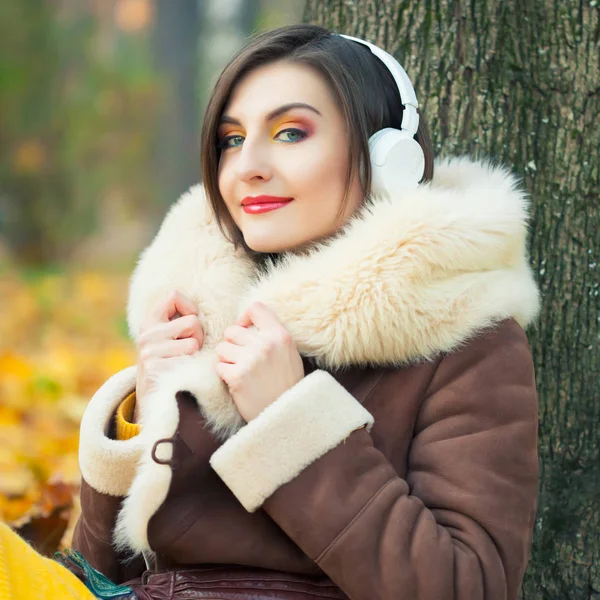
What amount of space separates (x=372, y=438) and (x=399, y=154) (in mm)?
613

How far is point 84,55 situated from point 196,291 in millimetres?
12206

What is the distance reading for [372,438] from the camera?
1.63 m

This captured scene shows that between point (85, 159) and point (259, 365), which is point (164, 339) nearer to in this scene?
point (259, 365)

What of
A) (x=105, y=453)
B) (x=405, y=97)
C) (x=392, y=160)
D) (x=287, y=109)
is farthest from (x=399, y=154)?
(x=105, y=453)

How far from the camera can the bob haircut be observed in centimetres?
176

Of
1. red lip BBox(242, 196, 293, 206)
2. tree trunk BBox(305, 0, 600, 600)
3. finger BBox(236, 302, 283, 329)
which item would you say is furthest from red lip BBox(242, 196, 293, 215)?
tree trunk BBox(305, 0, 600, 600)

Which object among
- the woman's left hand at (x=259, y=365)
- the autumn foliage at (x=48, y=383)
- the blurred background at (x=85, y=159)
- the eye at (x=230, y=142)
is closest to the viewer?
the woman's left hand at (x=259, y=365)

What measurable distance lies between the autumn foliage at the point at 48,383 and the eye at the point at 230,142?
148cm

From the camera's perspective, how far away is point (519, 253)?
1725 millimetres

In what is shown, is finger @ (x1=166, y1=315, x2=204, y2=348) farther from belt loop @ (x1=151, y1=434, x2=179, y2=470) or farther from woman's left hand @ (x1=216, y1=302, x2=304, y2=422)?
belt loop @ (x1=151, y1=434, x2=179, y2=470)

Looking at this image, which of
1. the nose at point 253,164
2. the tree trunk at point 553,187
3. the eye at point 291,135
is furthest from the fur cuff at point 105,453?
the tree trunk at point 553,187

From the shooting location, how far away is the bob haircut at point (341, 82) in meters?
1.76

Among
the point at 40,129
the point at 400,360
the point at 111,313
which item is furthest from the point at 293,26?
the point at 40,129

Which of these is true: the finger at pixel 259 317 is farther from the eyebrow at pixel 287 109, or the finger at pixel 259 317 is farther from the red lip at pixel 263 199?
the eyebrow at pixel 287 109
